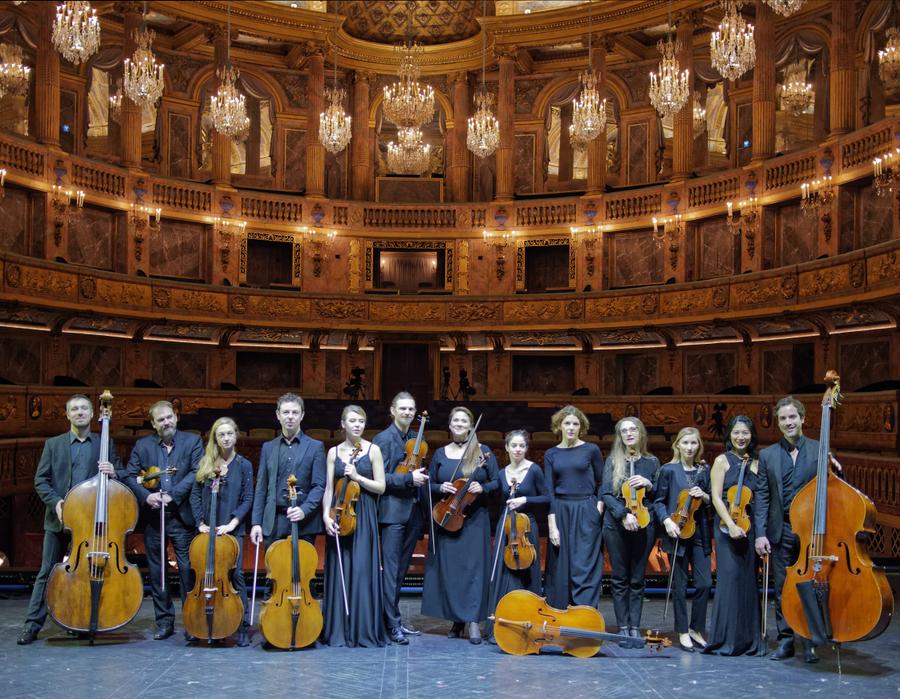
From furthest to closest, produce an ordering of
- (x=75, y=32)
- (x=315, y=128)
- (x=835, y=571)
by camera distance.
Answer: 1. (x=315, y=128)
2. (x=75, y=32)
3. (x=835, y=571)

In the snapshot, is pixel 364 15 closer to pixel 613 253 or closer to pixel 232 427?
pixel 613 253

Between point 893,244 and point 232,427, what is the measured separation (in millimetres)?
12115

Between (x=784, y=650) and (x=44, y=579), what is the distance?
481 centimetres

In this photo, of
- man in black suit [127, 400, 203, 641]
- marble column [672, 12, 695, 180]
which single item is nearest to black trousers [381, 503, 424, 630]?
man in black suit [127, 400, 203, 641]

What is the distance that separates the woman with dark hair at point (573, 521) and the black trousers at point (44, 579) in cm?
330

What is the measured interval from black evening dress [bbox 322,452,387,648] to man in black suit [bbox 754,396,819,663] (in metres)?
2.51

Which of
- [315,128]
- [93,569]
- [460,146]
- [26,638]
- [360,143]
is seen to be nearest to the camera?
[93,569]

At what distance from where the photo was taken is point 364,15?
2419cm

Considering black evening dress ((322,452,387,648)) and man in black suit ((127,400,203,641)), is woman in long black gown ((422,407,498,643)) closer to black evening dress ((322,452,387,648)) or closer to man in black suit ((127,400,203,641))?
black evening dress ((322,452,387,648))

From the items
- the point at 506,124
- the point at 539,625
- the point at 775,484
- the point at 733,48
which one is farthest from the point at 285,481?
the point at 506,124

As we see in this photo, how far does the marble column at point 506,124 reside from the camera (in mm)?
22938

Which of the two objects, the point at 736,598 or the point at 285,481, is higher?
the point at 285,481

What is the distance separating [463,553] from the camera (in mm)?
6578

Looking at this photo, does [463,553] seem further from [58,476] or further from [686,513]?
[58,476]
